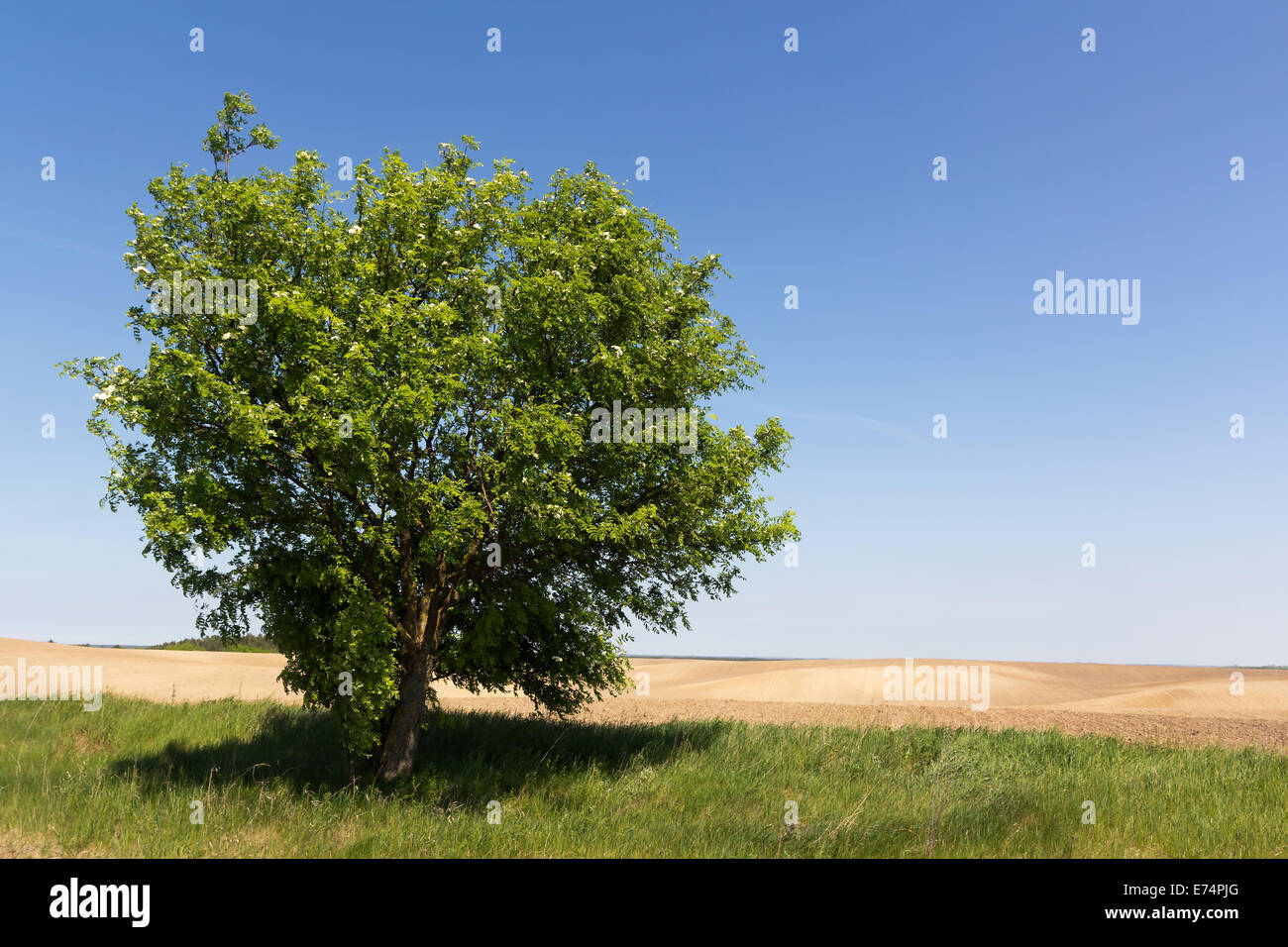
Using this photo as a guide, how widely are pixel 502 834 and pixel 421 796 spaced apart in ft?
16.3

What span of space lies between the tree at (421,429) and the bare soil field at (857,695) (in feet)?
23.1

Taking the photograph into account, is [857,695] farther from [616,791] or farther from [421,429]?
[421,429]

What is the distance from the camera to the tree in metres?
14.8

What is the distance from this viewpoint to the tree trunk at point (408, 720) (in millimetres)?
17547

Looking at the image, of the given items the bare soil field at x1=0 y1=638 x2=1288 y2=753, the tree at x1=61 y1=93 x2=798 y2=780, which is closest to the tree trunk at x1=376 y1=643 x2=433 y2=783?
the tree at x1=61 y1=93 x2=798 y2=780

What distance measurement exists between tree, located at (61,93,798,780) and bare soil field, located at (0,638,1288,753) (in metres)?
7.04

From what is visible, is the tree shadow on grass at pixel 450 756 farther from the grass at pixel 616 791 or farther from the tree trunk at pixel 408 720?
the tree trunk at pixel 408 720

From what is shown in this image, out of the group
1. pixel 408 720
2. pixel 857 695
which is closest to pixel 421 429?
pixel 408 720

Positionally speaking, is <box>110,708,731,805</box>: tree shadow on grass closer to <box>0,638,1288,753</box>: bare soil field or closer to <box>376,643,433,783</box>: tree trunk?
<box>376,643,433,783</box>: tree trunk

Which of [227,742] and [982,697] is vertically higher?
[227,742]
